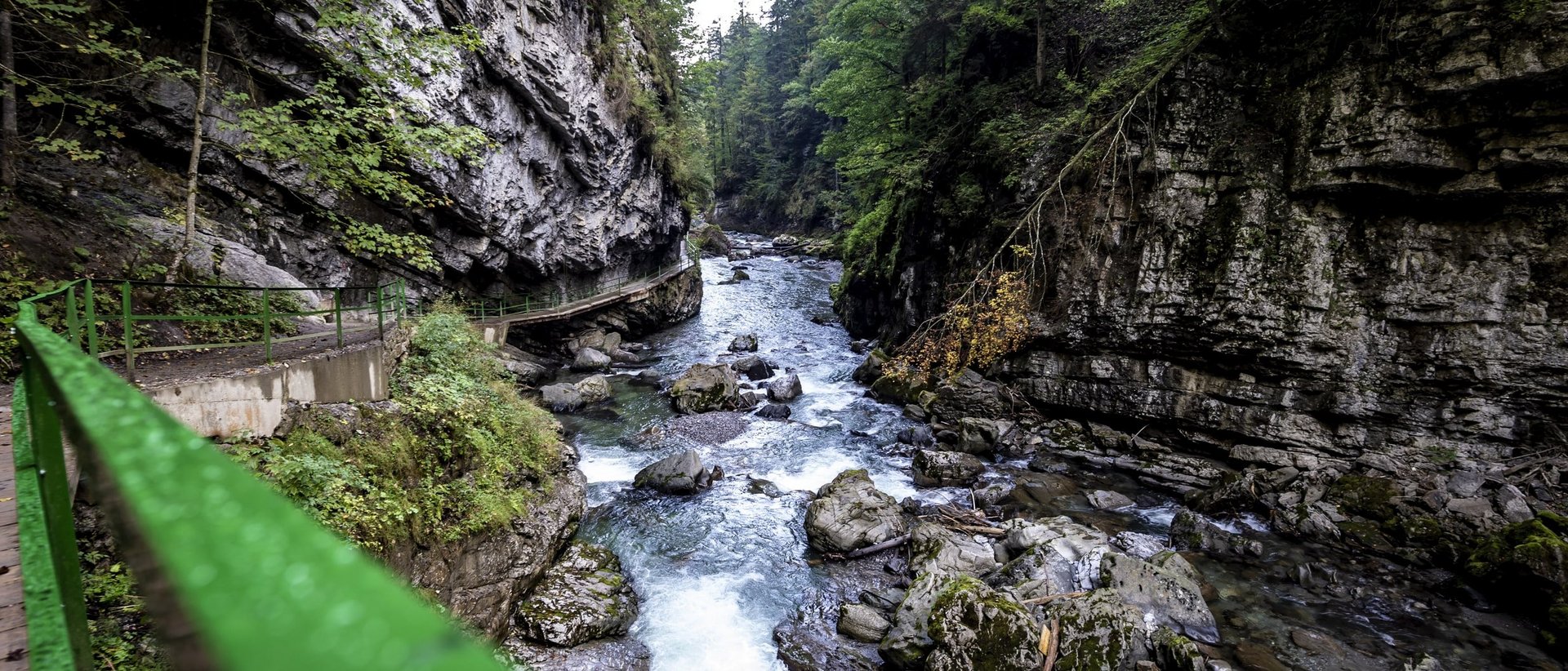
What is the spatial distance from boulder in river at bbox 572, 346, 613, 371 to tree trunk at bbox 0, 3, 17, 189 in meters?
14.6

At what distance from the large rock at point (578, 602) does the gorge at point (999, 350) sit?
2.3 inches

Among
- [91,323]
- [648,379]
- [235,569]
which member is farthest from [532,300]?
[235,569]

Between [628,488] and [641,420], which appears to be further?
[641,420]

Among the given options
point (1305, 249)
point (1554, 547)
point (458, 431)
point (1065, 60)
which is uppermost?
point (1065, 60)

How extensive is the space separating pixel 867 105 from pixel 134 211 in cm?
2125

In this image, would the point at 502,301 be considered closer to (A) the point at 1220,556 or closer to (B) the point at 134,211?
(B) the point at 134,211

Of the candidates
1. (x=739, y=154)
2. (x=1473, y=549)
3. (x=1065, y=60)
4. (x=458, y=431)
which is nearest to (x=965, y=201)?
(x=1065, y=60)

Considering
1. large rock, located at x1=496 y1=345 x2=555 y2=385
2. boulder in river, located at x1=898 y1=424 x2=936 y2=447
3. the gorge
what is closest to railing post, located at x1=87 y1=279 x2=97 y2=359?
the gorge

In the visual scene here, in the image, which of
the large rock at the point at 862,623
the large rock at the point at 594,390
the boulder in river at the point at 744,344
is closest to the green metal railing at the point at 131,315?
the large rock at the point at 862,623

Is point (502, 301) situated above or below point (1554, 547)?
above

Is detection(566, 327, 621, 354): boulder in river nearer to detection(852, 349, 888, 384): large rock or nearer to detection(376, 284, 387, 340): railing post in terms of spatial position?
detection(852, 349, 888, 384): large rock

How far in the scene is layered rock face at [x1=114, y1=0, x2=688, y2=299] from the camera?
38.3 feet

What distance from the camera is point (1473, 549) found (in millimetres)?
8922

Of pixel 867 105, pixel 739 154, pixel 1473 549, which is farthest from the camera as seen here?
pixel 739 154
